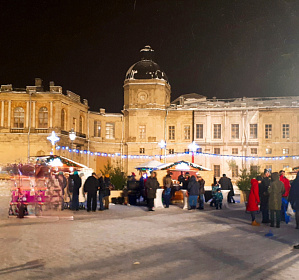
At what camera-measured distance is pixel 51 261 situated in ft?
23.9

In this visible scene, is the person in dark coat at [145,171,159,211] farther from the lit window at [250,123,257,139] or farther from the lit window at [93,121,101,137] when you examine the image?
the lit window at [93,121,101,137]

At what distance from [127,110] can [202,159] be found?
10.1 metres

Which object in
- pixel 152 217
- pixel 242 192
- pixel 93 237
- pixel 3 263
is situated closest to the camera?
pixel 3 263

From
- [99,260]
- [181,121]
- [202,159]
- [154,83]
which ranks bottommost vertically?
[99,260]

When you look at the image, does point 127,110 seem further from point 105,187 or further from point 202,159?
point 105,187

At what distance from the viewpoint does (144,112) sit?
51688 mm

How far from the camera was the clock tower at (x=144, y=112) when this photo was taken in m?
51.4

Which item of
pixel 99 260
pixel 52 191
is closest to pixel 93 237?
pixel 99 260

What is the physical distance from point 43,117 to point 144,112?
447 inches

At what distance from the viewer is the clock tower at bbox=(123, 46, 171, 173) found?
169 feet

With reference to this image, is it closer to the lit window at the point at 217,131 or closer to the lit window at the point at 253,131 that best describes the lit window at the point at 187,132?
the lit window at the point at 217,131

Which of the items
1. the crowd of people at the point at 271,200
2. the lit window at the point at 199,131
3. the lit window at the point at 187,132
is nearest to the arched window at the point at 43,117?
the lit window at the point at 187,132

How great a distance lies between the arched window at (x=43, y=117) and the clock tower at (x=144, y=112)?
964 cm

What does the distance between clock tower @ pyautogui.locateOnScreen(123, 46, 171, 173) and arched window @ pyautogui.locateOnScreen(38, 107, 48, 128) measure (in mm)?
9636
